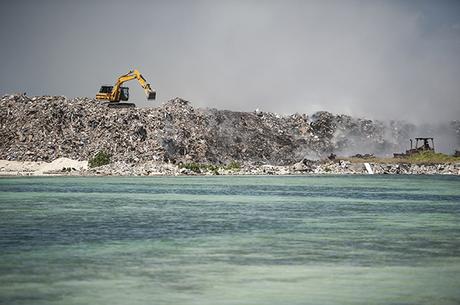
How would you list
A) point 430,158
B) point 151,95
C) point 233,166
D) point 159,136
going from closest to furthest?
point 151,95, point 233,166, point 159,136, point 430,158

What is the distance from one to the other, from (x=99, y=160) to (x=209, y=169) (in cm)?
1363

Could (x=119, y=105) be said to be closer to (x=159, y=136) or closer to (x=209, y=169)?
(x=159, y=136)

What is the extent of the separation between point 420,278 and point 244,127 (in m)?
103

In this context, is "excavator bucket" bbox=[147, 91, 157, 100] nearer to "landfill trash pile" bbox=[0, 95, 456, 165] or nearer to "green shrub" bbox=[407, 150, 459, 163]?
"landfill trash pile" bbox=[0, 95, 456, 165]

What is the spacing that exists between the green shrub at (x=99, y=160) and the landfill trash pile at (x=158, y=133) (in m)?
2.20

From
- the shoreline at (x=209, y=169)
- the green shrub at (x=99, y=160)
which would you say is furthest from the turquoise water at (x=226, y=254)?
the green shrub at (x=99, y=160)

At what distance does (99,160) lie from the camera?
89.5 metres

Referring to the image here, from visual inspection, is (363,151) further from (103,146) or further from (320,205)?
(320,205)

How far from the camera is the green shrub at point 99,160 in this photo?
8844cm

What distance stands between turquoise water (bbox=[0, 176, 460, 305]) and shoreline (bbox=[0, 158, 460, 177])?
4749cm

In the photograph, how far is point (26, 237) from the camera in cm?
2278

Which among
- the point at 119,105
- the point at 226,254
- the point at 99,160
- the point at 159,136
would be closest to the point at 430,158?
the point at 159,136

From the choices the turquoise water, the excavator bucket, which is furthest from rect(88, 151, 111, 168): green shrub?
the turquoise water

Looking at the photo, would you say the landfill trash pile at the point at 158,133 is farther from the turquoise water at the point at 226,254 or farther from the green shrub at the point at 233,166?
the turquoise water at the point at 226,254
